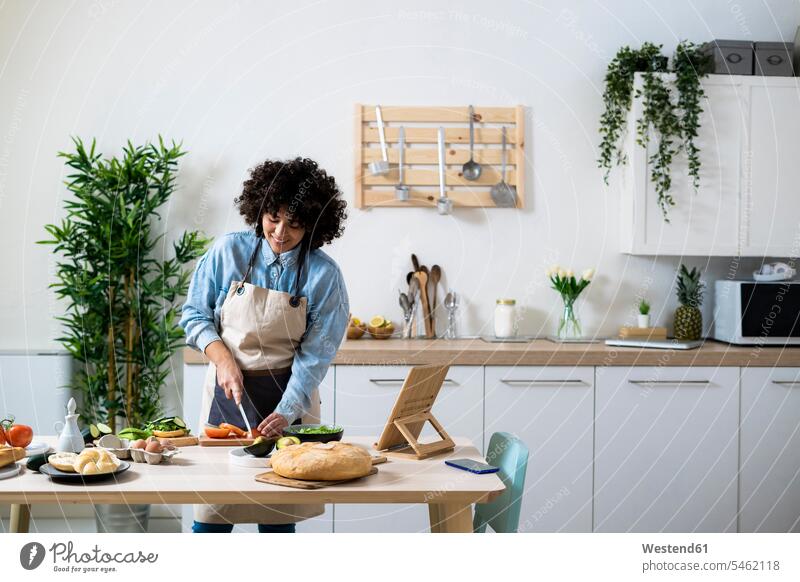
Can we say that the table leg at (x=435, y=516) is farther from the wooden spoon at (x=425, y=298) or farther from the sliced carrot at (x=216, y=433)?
the wooden spoon at (x=425, y=298)

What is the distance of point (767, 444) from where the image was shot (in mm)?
3438

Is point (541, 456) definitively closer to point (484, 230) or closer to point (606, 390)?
point (606, 390)

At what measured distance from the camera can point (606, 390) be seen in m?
3.40

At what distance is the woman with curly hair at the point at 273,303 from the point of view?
7.79ft

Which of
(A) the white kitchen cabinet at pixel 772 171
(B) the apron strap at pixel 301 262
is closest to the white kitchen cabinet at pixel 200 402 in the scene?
(B) the apron strap at pixel 301 262

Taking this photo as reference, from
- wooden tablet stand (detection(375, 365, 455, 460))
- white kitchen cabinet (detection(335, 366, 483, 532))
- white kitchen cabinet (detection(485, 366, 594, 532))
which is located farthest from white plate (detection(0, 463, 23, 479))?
white kitchen cabinet (detection(485, 366, 594, 532))

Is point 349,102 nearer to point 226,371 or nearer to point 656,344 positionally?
point 656,344

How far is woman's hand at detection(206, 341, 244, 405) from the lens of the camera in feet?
7.77

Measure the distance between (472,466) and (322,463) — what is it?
36 cm
